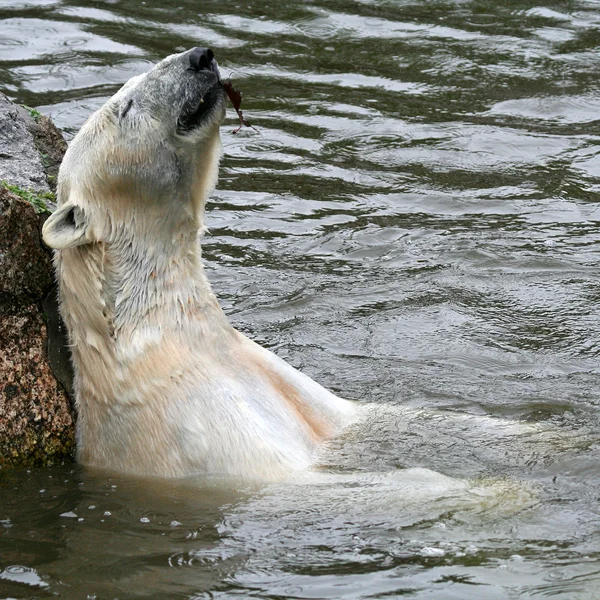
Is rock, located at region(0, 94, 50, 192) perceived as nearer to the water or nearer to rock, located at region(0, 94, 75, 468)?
rock, located at region(0, 94, 75, 468)

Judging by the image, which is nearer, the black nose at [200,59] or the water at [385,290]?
the water at [385,290]

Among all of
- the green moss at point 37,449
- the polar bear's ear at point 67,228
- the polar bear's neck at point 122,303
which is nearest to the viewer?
the polar bear's ear at point 67,228

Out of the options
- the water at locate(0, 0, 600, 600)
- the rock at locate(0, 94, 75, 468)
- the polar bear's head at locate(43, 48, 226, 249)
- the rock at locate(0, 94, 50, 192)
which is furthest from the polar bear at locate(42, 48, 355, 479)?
the rock at locate(0, 94, 50, 192)

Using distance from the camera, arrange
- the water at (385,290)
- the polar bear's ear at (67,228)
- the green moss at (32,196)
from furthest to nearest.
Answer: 1. the green moss at (32,196)
2. the polar bear's ear at (67,228)
3. the water at (385,290)

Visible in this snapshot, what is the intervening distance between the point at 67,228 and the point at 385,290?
285 centimetres

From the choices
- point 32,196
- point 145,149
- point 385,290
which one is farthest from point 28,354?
point 385,290

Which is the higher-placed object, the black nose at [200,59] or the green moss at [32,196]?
the black nose at [200,59]

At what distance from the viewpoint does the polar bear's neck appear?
223 inches

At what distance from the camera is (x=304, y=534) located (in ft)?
16.7

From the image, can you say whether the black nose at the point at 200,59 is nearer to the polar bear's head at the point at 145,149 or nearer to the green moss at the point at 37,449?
the polar bear's head at the point at 145,149

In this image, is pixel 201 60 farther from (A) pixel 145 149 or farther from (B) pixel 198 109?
(A) pixel 145 149

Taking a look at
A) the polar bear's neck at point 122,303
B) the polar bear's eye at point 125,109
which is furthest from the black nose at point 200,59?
the polar bear's neck at point 122,303

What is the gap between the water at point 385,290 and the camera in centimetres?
488

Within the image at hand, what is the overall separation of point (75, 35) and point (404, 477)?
8477 millimetres
